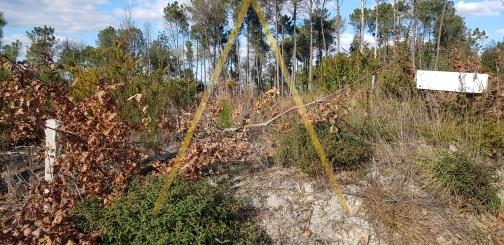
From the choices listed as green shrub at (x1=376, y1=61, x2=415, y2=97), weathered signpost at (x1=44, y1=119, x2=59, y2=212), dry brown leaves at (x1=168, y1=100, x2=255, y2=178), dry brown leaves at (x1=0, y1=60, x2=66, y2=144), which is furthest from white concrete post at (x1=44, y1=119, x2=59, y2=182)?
green shrub at (x1=376, y1=61, x2=415, y2=97)

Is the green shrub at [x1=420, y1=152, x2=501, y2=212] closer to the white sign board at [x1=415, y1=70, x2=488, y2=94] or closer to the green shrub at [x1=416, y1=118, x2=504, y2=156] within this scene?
the green shrub at [x1=416, y1=118, x2=504, y2=156]

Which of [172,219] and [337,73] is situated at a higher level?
[337,73]

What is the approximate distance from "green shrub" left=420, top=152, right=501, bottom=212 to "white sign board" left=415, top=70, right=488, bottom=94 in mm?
1397

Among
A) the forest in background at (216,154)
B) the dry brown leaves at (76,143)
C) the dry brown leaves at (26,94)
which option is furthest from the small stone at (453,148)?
the dry brown leaves at (26,94)

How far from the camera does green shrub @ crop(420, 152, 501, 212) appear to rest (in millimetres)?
3975

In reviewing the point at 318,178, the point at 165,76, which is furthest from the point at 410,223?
the point at 165,76

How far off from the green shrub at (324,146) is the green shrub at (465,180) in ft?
2.31

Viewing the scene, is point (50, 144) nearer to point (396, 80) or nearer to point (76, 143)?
point (76, 143)

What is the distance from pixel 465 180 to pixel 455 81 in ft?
5.74

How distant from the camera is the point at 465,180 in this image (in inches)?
156

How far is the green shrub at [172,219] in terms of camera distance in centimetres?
328

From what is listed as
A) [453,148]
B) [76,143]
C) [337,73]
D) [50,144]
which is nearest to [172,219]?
[76,143]

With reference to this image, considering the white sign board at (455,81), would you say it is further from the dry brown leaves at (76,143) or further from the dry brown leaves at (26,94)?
the dry brown leaves at (26,94)

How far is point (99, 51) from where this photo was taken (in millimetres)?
6617
